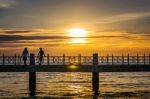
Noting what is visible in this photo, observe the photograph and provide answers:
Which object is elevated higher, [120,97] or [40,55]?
[40,55]

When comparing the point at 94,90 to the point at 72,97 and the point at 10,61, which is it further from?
the point at 10,61

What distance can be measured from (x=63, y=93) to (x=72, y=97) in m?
5.61

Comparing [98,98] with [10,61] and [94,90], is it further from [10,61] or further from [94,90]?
[10,61]

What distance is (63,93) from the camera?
6362 centimetres

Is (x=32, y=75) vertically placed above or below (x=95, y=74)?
below

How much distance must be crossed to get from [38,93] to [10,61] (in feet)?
22.2

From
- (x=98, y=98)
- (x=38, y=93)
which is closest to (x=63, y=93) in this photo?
(x=38, y=93)

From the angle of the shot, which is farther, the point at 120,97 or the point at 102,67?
the point at 102,67

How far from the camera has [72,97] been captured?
191 feet

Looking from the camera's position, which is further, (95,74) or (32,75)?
(32,75)

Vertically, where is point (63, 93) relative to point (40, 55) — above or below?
below

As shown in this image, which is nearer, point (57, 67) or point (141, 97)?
point (141, 97)

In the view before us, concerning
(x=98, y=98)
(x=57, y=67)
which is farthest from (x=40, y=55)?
(x=98, y=98)

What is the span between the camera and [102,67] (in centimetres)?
6306
